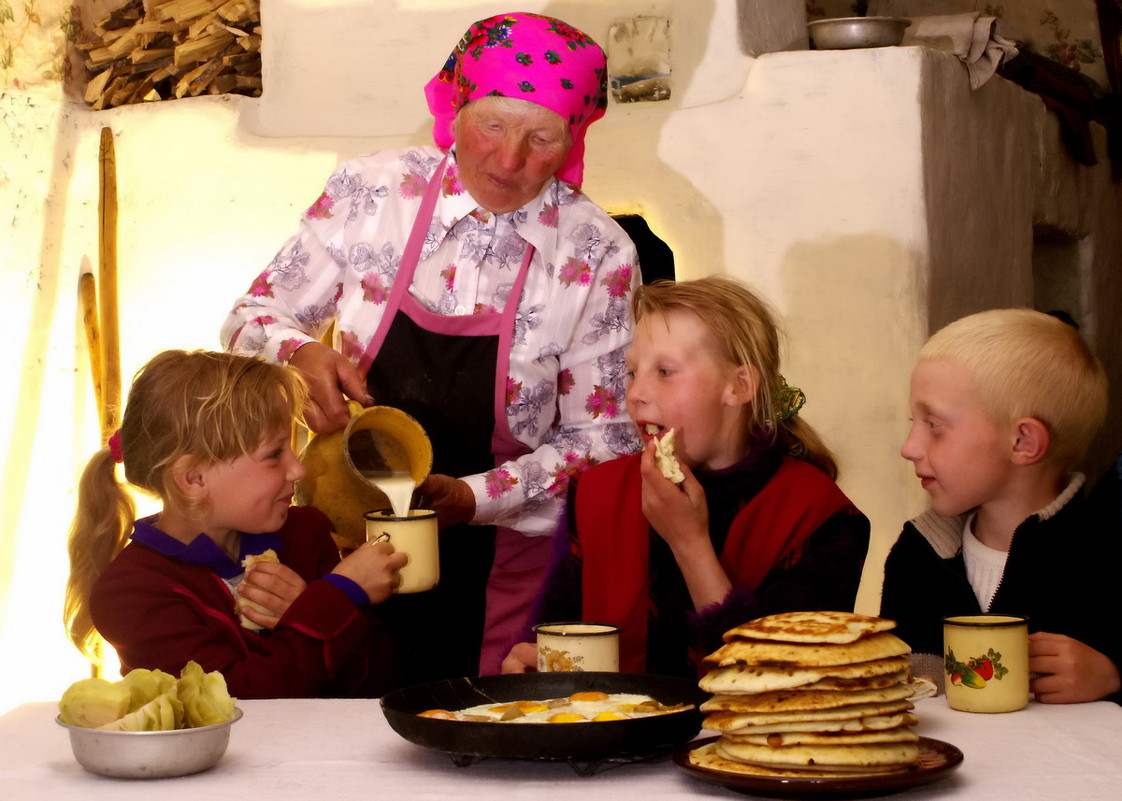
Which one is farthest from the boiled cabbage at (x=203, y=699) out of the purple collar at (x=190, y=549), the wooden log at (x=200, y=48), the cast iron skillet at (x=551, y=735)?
the wooden log at (x=200, y=48)

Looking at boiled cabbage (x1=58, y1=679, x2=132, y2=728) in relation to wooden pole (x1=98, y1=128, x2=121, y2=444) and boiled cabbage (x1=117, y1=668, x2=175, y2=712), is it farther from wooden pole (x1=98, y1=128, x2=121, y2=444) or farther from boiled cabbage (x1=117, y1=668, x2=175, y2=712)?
wooden pole (x1=98, y1=128, x2=121, y2=444)

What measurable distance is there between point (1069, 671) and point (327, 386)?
5.09 ft

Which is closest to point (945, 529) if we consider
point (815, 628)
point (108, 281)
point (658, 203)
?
point (815, 628)

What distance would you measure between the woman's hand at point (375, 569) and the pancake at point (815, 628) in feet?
3.00

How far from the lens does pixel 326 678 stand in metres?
2.48

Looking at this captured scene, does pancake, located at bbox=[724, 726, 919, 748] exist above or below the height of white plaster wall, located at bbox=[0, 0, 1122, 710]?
below

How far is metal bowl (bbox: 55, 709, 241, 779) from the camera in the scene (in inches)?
65.3

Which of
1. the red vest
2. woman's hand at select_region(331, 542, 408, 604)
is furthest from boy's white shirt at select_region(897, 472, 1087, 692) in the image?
woman's hand at select_region(331, 542, 408, 604)

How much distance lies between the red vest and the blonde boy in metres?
0.19

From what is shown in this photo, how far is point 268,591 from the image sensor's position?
101 inches

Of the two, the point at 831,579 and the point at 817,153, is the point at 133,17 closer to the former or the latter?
the point at 817,153

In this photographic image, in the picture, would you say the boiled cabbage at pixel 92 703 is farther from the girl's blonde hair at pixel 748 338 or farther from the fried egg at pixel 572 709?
the girl's blonde hair at pixel 748 338

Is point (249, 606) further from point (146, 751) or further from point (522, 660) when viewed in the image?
point (146, 751)

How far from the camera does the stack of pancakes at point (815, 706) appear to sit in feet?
5.07
